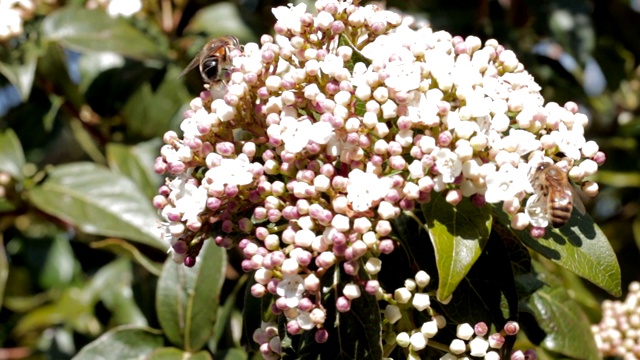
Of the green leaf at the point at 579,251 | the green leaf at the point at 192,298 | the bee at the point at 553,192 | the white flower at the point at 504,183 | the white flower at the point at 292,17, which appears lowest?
the green leaf at the point at 192,298

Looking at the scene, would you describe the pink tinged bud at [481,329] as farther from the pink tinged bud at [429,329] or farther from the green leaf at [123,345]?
the green leaf at [123,345]

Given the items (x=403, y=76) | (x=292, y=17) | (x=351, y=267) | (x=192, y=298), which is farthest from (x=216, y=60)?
(x=192, y=298)

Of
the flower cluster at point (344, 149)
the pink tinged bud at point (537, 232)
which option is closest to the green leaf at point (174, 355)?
the flower cluster at point (344, 149)

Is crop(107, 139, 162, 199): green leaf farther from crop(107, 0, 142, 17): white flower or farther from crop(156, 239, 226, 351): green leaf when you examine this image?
crop(156, 239, 226, 351): green leaf

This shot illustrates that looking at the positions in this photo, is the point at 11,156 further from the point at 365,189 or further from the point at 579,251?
the point at 579,251

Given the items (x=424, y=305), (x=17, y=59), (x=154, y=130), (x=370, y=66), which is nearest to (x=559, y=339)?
(x=424, y=305)

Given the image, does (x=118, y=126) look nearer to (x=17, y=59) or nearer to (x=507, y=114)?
(x=17, y=59)

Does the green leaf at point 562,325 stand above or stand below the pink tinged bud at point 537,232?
below

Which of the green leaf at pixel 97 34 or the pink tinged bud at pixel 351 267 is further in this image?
the green leaf at pixel 97 34
